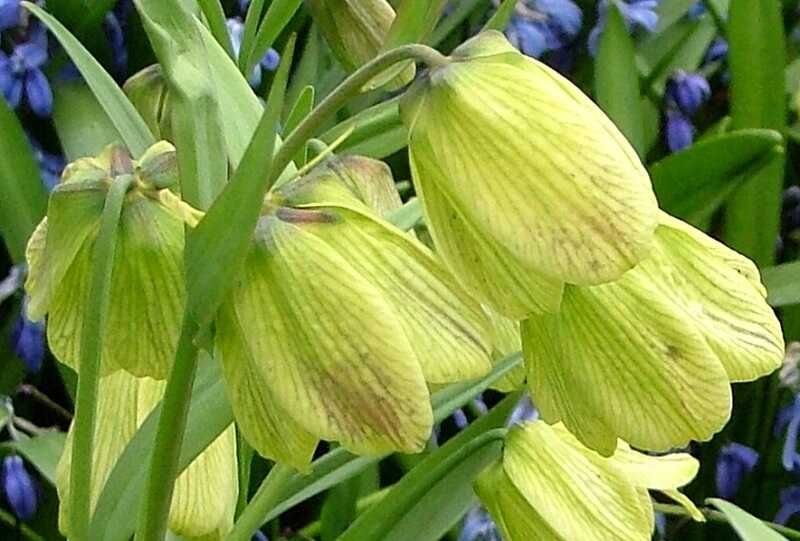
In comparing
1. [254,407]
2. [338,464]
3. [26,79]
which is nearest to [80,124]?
[26,79]

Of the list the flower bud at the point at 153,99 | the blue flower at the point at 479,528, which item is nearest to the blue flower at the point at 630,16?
the blue flower at the point at 479,528

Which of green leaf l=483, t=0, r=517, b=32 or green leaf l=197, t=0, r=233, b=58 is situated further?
green leaf l=197, t=0, r=233, b=58

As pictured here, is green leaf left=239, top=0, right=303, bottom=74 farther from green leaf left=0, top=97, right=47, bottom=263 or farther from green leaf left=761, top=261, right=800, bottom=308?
green leaf left=761, top=261, right=800, bottom=308

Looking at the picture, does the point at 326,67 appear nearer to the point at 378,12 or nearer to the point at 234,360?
the point at 378,12

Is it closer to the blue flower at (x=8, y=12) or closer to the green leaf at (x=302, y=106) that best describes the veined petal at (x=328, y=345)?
the green leaf at (x=302, y=106)

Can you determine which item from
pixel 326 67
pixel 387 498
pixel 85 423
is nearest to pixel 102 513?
pixel 85 423

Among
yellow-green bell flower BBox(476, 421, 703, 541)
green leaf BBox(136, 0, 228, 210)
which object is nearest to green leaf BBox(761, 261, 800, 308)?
yellow-green bell flower BBox(476, 421, 703, 541)
